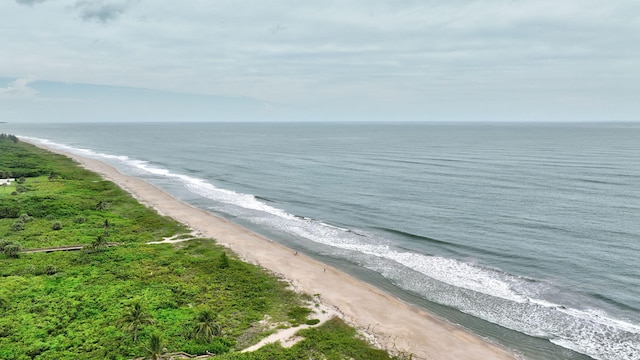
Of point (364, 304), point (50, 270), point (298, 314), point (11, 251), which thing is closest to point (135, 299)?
point (50, 270)

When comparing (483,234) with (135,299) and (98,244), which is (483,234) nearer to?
(135,299)

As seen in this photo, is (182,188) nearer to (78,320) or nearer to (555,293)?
(78,320)

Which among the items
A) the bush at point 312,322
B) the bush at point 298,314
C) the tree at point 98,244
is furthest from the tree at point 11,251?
the bush at point 312,322

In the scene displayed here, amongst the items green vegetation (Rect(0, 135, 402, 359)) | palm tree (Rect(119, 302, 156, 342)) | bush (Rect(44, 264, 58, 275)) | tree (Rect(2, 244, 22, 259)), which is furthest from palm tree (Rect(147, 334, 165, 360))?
tree (Rect(2, 244, 22, 259))

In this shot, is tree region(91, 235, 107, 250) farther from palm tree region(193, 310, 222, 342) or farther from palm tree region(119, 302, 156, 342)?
palm tree region(193, 310, 222, 342)

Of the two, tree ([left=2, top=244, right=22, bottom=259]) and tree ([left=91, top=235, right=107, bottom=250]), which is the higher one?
tree ([left=91, top=235, right=107, bottom=250])

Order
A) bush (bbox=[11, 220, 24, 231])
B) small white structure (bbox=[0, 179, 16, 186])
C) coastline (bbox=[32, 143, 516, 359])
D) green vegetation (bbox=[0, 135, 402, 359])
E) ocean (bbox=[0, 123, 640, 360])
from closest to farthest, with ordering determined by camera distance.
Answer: green vegetation (bbox=[0, 135, 402, 359])
coastline (bbox=[32, 143, 516, 359])
ocean (bbox=[0, 123, 640, 360])
bush (bbox=[11, 220, 24, 231])
small white structure (bbox=[0, 179, 16, 186])
